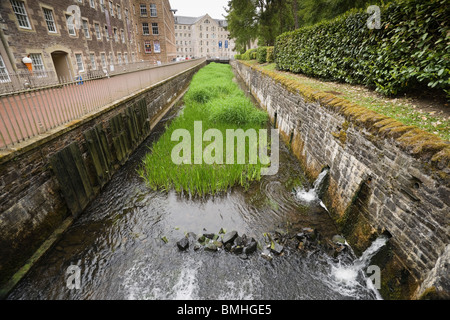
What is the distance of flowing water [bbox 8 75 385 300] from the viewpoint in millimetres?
3406

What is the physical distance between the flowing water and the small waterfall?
0.16m

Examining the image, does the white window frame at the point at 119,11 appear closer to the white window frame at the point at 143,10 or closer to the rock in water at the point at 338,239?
the white window frame at the point at 143,10

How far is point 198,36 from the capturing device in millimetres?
81938

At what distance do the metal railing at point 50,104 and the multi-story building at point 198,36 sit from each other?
82803mm

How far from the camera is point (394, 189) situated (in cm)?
316

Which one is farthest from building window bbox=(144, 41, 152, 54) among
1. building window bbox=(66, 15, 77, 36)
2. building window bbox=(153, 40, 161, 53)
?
building window bbox=(66, 15, 77, 36)

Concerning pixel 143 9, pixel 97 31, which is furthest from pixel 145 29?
pixel 97 31

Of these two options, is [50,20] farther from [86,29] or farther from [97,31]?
[97,31]

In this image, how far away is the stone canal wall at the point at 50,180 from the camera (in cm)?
344

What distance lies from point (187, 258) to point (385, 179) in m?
3.79

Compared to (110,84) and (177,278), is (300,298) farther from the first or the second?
(110,84)

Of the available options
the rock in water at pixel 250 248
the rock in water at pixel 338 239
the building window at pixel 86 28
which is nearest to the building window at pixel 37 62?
the building window at pixel 86 28

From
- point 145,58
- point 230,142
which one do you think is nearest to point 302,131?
point 230,142

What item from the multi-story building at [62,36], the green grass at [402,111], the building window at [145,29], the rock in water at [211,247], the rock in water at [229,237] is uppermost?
the building window at [145,29]
